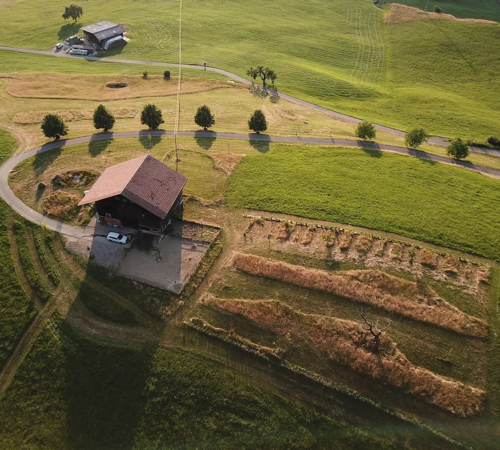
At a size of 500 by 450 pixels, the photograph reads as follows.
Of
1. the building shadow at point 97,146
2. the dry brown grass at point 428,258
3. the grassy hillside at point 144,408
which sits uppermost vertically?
the building shadow at point 97,146

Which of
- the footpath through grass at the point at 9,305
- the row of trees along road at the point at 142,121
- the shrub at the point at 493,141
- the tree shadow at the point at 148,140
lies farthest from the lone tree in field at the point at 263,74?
the footpath through grass at the point at 9,305

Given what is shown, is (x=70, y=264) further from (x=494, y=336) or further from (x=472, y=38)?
(x=472, y=38)

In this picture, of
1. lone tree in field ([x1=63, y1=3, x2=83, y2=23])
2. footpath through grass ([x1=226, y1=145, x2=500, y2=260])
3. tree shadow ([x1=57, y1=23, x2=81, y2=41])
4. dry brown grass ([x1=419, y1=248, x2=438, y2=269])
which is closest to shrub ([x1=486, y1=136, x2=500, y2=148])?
footpath through grass ([x1=226, y1=145, x2=500, y2=260])

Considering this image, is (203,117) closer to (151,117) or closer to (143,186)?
(151,117)

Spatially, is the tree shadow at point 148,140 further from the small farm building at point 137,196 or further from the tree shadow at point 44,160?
the small farm building at point 137,196

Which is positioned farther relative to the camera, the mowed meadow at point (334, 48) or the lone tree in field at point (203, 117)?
the mowed meadow at point (334, 48)

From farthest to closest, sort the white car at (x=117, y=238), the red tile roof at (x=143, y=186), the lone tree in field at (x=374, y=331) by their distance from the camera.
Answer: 1. the white car at (x=117, y=238)
2. the red tile roof at (x=143, y=186)
3. the lone tree in field at (x=374, y=331)

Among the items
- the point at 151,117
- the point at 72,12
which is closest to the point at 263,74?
the point at 151,117
